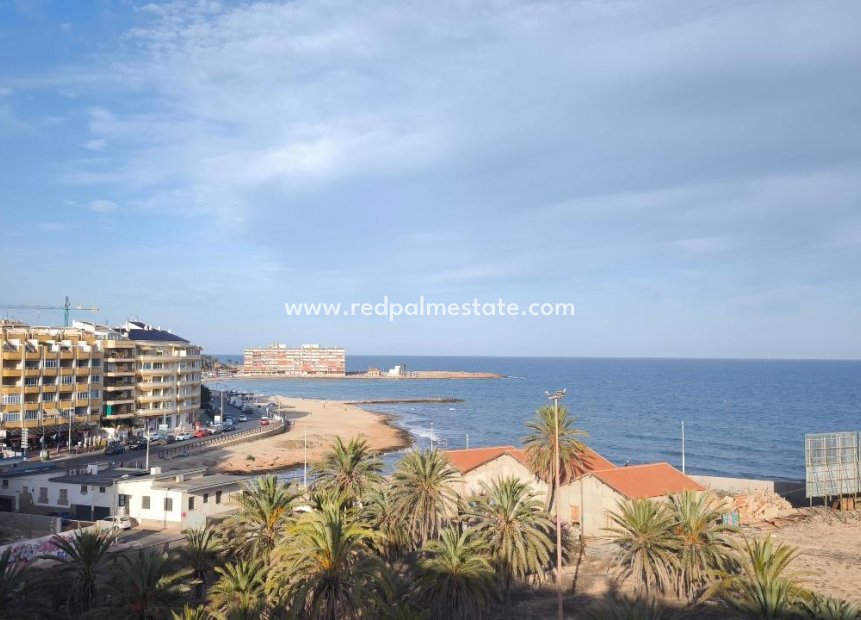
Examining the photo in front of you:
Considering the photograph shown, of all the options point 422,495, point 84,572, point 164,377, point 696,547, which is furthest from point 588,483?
point 164,377

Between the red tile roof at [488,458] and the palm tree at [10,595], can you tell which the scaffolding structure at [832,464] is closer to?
the red tile roof at [488,458]

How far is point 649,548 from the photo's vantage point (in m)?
34.3

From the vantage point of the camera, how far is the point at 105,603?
29344mm

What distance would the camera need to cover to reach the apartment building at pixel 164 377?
4299 inches

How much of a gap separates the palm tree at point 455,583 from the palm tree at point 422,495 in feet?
16.2

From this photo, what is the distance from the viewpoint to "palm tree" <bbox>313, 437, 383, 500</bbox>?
41500 mm

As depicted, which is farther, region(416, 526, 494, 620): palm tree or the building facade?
the building facade

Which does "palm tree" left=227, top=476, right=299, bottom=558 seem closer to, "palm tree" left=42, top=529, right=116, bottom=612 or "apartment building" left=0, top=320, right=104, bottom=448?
"palm tree" left=42, top=529, right=116, bottom=612

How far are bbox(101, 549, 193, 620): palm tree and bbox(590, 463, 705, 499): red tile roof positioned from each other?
30.1 meters

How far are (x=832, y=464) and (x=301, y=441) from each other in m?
79.1

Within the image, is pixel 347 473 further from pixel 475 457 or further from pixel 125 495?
pixel 125 495

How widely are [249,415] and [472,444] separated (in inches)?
2139

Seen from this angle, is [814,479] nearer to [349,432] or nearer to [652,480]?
[652,480]

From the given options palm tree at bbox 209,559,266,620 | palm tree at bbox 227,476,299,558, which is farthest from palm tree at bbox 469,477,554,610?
palm tree at bbox 209,559,266,620
